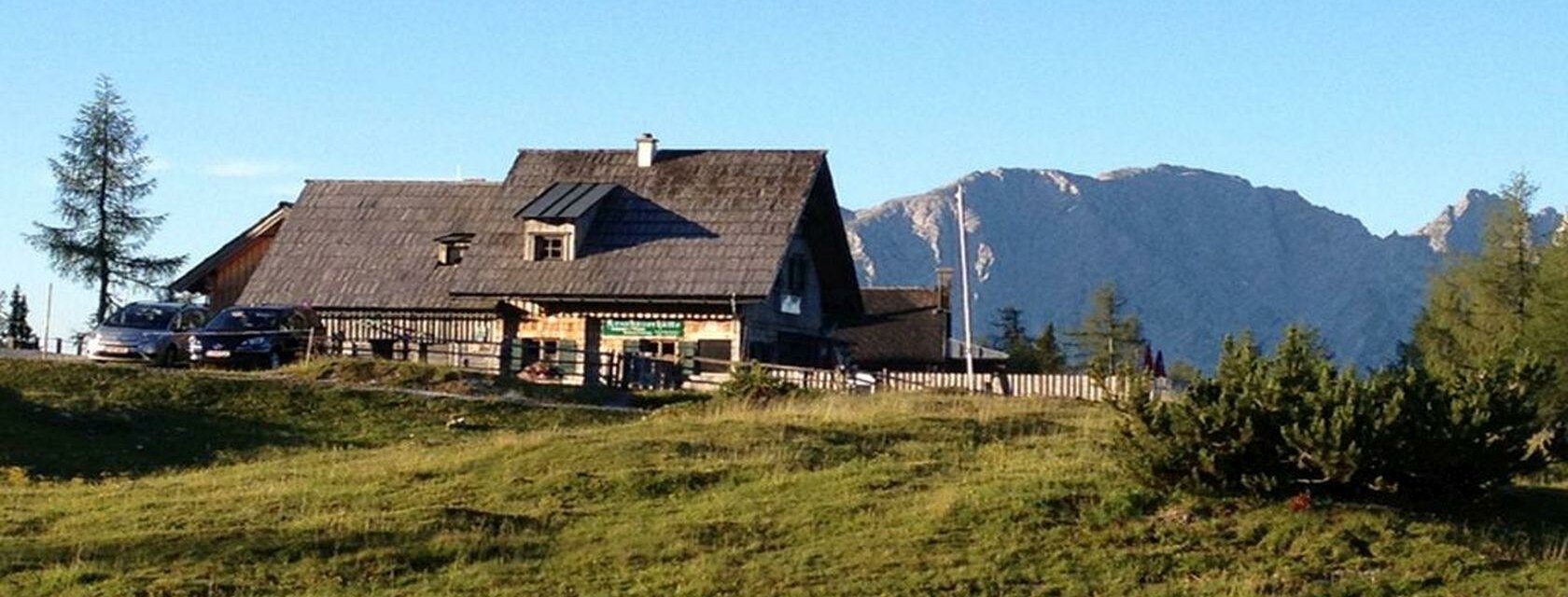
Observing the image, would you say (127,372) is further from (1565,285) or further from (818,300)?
(1565,285)

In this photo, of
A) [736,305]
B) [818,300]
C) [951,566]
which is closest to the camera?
[951,566]

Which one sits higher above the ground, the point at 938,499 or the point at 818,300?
the point at 818,300

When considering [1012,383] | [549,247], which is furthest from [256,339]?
[1012,383]

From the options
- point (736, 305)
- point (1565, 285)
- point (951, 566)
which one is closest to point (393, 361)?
point (736, 305)

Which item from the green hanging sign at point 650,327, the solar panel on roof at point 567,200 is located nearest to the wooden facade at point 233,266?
the solar panel on roof at point 567,200

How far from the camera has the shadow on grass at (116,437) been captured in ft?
116

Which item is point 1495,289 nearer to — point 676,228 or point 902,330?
point 902,330

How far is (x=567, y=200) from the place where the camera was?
5925cm

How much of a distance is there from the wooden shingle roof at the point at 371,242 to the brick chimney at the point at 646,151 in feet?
12.8

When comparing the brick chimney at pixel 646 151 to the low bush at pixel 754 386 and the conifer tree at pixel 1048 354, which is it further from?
the conifer tree at pixel 1048 354

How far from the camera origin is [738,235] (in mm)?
57250

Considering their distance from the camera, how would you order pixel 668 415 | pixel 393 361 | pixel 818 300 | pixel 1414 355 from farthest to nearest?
pixel 1414 355, pixel 818 300, pixel 393 361, pixel 668 415

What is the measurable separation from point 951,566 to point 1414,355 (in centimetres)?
6303

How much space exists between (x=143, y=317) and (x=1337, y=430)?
3489cm
